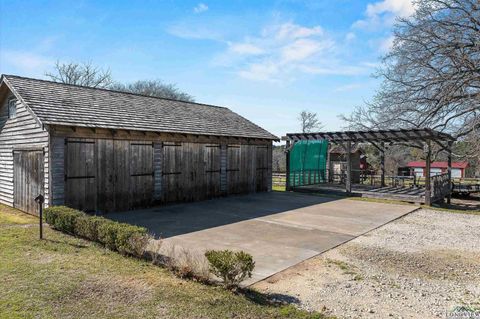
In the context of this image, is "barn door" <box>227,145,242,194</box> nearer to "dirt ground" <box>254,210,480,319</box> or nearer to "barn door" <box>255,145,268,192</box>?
"barn door" <box>255,145,268,192</box>

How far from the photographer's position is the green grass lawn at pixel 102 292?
13.7 feet

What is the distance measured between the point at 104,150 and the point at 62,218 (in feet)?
11.3

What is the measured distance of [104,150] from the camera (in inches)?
436

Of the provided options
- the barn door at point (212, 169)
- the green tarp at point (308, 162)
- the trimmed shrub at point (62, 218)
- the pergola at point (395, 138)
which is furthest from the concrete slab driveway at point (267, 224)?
the green tarp at point (308, 162)

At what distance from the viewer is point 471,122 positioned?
50.7 ft

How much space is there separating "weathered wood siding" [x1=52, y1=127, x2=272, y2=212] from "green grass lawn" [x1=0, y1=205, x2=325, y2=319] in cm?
388

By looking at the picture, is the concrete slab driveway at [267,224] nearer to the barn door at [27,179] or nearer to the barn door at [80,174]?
the barn door at [80,174]

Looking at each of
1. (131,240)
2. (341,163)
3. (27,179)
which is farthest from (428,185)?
(27,179)

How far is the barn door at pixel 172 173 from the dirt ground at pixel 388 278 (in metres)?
7.38

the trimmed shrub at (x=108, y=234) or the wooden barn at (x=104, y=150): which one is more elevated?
the wooden barn at (x=104, y=150)

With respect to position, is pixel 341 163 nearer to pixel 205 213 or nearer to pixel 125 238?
pixel 205 213

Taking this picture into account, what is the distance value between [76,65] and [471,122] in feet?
121

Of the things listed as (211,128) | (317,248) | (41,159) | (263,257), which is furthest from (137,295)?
(211,128)

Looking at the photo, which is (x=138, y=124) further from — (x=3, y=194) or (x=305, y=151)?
(x=305, y=151)
